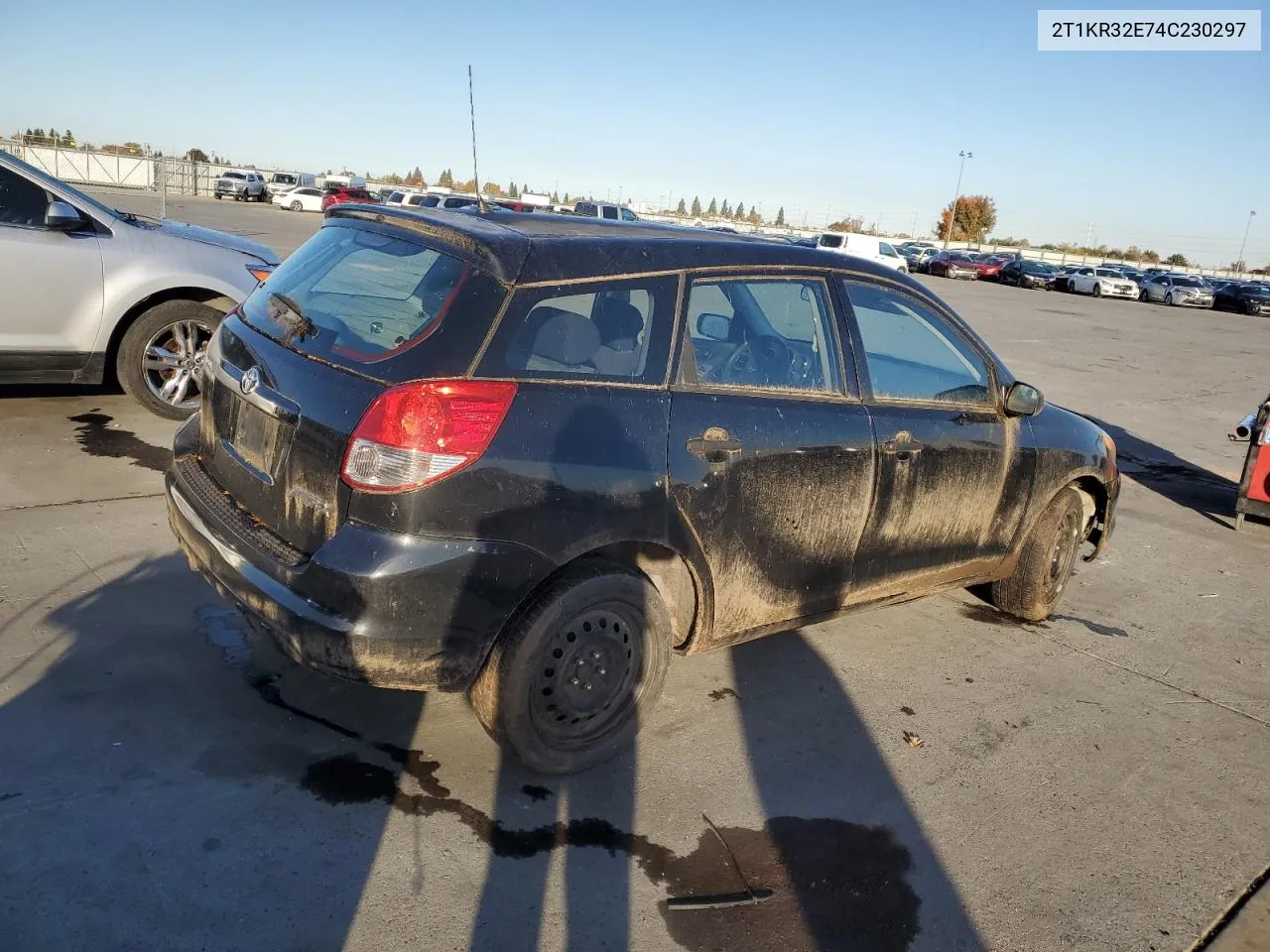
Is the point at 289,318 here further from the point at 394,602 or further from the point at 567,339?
the point at 394,602

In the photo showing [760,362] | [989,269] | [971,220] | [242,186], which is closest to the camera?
[760,362]

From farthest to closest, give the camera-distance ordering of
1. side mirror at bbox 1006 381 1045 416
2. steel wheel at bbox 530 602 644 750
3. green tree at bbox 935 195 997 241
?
1. green tree at bbox 935 195 997 241
2. side mirror at bbox 1006 381 1045 416
3. steel wheel at bbox 530 602 644 750

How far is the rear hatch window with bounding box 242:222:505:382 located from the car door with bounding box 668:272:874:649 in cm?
78

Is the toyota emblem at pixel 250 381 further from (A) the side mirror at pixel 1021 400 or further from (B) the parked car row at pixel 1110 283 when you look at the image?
(B) the parked car row at pixel 1110 283

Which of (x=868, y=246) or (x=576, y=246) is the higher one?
(x=576, y=246)

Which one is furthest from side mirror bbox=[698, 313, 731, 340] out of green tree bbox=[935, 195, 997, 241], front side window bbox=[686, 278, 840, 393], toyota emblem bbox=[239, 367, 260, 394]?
green tree bbox=[935, 195, 997, 241]

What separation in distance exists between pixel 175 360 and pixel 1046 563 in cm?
584

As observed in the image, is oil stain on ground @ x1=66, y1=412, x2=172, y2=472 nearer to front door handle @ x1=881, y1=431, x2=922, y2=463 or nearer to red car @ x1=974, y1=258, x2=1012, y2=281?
front door handle @ x1=881, y1=431, x2=922, y2=463

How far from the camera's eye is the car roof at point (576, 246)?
3.16 metres

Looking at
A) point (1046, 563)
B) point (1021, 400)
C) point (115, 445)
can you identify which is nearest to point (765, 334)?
point (1021, 400)

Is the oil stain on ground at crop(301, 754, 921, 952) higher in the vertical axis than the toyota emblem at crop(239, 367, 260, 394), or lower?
lower

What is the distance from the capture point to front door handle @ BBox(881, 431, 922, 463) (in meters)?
3.93

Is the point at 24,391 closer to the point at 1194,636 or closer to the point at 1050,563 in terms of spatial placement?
the point at 1050,563

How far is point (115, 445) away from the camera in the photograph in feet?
21.6
